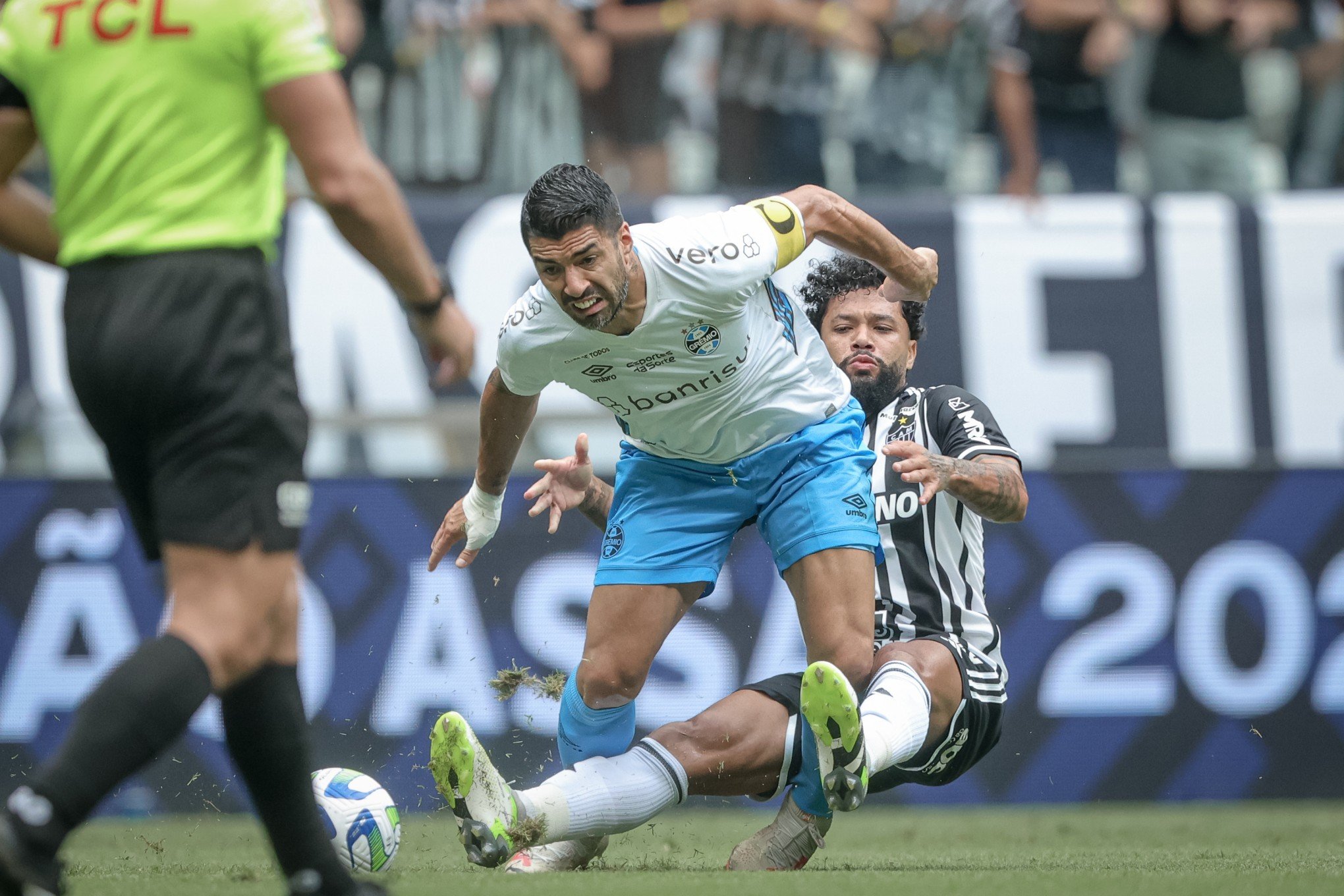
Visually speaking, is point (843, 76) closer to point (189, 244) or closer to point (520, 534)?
point (520, 534)

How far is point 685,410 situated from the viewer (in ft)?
15.4

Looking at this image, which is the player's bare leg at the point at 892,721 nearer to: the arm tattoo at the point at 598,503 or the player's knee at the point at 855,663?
the player's knee at the point at 855,663

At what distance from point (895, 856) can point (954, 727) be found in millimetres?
646

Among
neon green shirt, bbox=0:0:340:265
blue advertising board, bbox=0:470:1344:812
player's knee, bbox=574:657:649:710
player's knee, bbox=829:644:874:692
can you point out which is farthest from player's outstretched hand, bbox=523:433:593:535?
blue advertising board, bbox=0:470:1344:812

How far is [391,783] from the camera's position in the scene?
6.91 meters

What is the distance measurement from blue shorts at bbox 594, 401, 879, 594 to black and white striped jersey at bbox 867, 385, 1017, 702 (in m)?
0.34

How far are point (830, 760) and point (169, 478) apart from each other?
202cm

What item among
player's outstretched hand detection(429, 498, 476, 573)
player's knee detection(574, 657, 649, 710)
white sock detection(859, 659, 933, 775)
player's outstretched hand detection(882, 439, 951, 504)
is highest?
player's outstretched hand detection(882, 439, 951, 504)

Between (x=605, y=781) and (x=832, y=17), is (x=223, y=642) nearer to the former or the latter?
(x=605, y=781)

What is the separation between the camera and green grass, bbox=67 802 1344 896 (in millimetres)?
3816

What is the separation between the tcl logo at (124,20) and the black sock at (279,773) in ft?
4.12

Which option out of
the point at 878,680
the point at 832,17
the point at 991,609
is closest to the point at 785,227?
the point at 878,680

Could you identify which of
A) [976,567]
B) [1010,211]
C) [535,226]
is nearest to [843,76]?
[1010,211]

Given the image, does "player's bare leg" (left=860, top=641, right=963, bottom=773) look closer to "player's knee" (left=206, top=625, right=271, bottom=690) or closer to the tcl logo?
"player's knee" (left=206, top=625, right=271, bottom=690)
